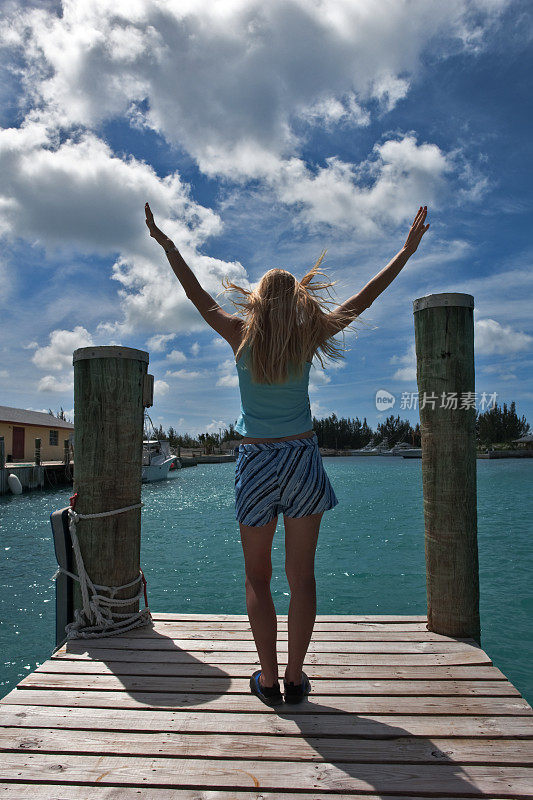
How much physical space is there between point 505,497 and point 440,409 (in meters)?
24.2

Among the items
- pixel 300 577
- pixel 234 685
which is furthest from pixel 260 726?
pixel 300 577

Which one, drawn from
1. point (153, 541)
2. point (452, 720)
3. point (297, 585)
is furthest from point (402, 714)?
point (153, 541)

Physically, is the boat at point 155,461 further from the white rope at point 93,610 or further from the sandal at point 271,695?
the sandal at point 271,695

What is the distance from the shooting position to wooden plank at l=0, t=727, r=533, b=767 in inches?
76.1

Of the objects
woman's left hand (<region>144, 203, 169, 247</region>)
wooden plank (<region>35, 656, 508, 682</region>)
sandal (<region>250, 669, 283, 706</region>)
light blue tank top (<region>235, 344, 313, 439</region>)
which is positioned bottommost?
wooden plank (<region>35, 656, 508, 682</region>)

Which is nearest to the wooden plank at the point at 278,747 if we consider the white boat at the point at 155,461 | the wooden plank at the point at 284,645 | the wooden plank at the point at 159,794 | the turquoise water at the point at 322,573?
the wooden plank at the point at 159,794

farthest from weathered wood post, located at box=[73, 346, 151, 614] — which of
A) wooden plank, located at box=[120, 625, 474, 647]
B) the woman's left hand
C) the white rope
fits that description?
the woman's left hand

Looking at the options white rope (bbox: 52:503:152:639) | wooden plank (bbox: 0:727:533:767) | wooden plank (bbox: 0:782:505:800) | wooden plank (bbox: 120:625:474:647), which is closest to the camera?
wooden plank (bbox: 0:782:505:800)

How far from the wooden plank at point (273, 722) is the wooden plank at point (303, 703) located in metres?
0.04

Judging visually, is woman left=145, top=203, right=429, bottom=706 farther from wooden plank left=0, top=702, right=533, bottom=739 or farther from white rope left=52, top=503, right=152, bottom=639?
white rope left=52, top=503, right=152, bottom=639

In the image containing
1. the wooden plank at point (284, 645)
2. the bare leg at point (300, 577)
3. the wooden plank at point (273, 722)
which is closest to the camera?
the wooden plank at point (273, 722)

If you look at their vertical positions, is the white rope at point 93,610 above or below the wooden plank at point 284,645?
above

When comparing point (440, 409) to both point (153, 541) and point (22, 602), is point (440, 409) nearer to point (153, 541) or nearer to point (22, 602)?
point (22, 602)

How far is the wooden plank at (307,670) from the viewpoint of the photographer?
2588mm
